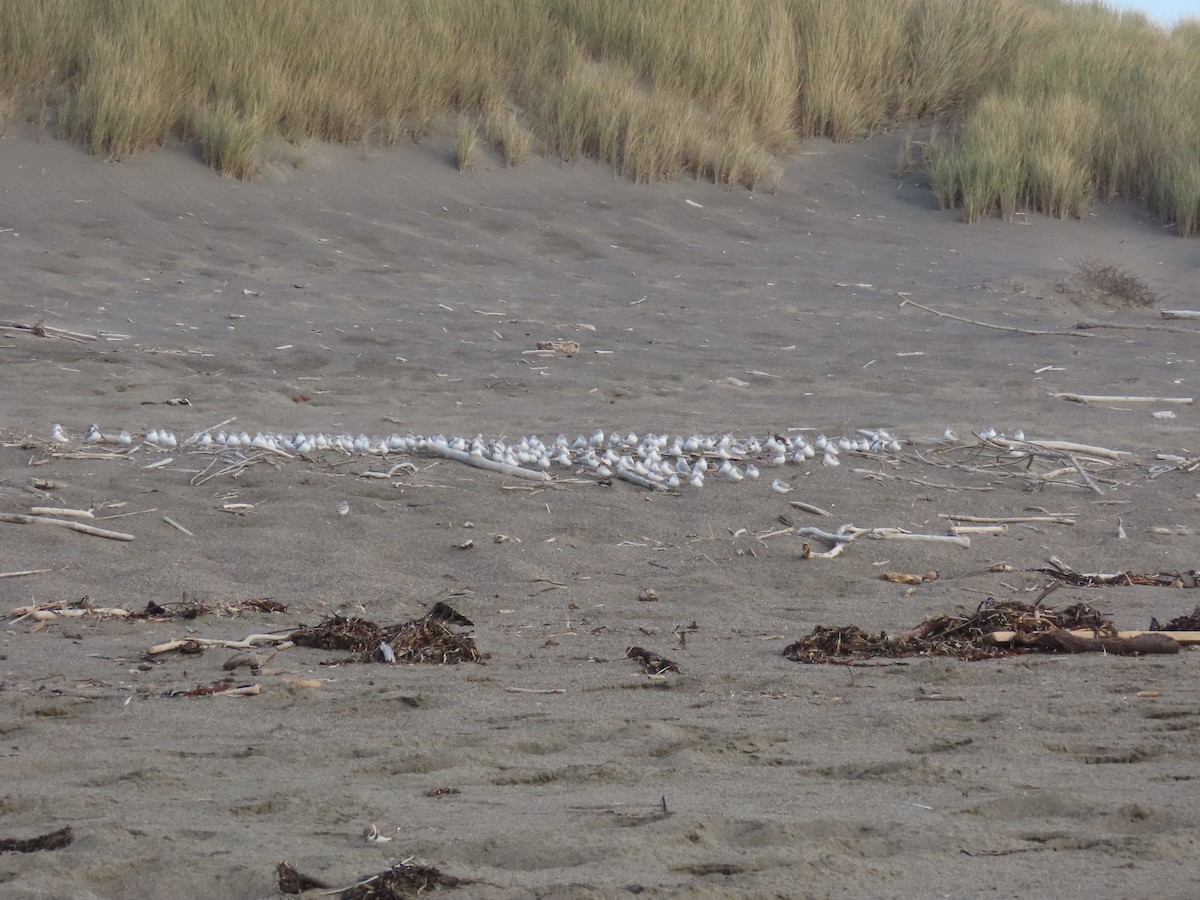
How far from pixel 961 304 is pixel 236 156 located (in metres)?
5.07

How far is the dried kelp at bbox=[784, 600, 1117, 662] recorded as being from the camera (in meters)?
3.36

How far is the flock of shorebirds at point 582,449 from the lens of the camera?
5.35 m

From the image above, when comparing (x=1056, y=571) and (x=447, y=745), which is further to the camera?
(x=1056, y=571)

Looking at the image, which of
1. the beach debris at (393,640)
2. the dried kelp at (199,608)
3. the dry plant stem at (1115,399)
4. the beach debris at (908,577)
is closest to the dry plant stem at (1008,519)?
the beach debris at (908,577)

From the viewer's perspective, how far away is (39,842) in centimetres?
209

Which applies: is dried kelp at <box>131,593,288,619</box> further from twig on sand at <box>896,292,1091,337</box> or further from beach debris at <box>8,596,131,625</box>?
twig on sand at <box>896,292,1091,337</box>

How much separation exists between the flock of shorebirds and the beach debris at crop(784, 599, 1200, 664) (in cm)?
181

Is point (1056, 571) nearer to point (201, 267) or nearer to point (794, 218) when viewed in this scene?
point (201, 267)

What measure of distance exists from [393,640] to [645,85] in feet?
30.3

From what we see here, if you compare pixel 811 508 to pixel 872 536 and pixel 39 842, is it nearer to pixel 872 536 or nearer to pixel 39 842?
pixel 872 536

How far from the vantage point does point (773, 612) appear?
3.96 m

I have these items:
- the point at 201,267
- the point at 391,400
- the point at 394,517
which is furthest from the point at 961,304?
the point at 394,517

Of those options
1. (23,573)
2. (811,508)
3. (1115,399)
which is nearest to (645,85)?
(1115,399)

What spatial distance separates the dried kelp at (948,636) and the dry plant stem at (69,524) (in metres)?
2.19
